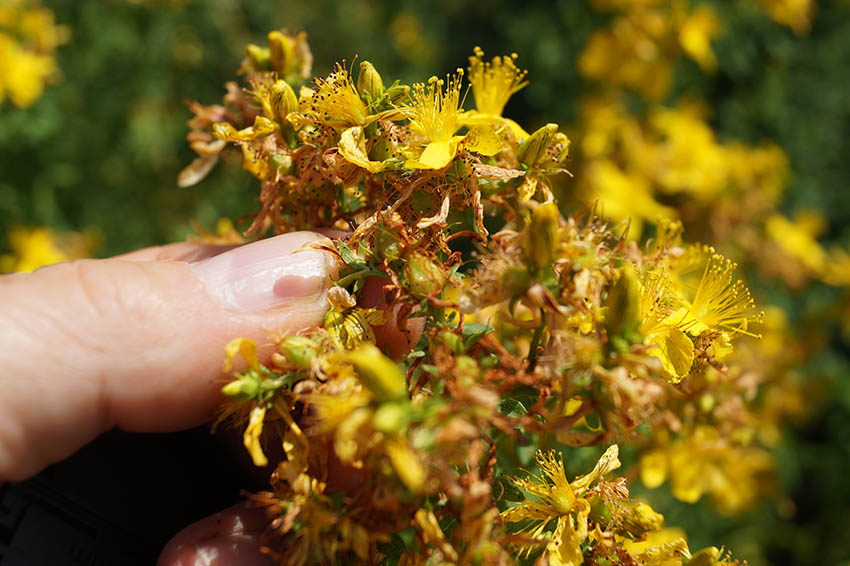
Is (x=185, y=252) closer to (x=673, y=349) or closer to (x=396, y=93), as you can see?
(x=396, y=93)

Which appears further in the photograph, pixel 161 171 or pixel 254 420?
pixel 161 171

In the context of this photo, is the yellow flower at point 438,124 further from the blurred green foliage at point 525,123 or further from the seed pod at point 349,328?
the blurred green foliage at point 525,123

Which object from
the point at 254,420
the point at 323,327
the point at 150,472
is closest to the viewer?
the point at 254,420

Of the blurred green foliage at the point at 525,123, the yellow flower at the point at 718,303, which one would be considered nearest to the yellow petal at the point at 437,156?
the yellow flower at the point at 718,303

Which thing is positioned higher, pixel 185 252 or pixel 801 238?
pixel 185 252

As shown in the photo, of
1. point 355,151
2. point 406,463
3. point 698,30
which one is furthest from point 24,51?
point 698,30

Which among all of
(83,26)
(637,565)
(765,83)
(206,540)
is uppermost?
(83,26)

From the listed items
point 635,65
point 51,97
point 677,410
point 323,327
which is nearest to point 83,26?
point 51,97

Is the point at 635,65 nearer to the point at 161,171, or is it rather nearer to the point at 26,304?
the point at 161,171
